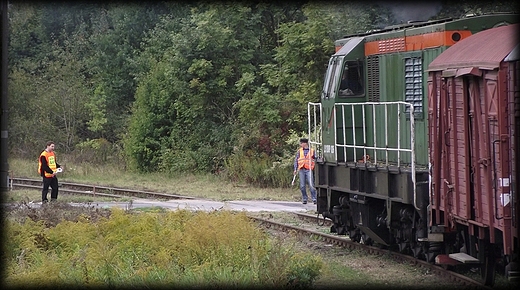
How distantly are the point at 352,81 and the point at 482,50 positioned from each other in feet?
17.7

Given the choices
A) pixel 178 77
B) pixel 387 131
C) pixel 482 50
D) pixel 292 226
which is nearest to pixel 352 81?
pixel 387 131

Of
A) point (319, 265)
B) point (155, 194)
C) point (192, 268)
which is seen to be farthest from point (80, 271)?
point (155, 194)

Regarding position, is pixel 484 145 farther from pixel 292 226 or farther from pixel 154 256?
pixel 292 226

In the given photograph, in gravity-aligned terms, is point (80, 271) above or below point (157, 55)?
below

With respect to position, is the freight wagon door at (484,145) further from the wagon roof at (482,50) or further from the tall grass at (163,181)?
the tall grass at (163,181)

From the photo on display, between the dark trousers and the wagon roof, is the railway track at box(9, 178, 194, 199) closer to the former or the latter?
the dark trousers

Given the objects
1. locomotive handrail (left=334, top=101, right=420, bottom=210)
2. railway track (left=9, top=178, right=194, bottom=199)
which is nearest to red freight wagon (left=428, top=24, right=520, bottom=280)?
locomotive handrail (left=334, top=101, right=420, bottom=210)

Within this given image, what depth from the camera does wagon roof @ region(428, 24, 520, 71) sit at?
9.27 meters

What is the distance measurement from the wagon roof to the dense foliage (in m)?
4.99

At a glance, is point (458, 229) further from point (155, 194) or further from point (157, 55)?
point (157, 55)

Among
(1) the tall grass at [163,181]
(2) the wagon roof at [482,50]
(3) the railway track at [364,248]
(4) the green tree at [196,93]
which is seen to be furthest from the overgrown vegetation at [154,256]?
(4) the green tree at [196,93]

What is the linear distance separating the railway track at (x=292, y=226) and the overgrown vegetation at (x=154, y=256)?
197 centimetres

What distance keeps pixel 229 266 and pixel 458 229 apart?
123 inches

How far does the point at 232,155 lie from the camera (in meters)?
31.6
